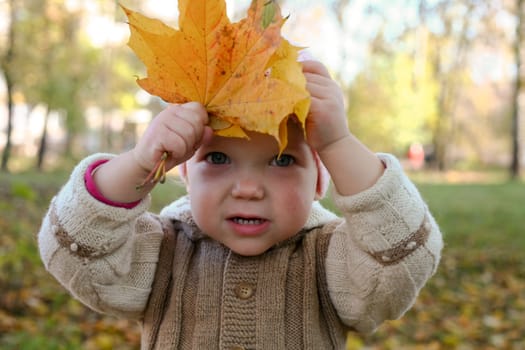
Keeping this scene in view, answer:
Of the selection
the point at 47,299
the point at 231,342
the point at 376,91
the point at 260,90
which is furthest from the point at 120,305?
the point at 376,91

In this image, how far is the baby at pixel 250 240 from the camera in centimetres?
138

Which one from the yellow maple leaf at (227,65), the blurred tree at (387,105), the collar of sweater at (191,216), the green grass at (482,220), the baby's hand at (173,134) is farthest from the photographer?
the blurred tree at (387,105)

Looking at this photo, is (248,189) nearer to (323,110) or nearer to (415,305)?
(323,110)

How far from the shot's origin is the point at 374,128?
97.9 ft

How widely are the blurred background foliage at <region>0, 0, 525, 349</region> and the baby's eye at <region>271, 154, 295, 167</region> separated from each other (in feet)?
1.09

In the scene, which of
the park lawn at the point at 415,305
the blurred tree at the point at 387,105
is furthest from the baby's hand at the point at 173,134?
the blurred tree at the point at 387,105

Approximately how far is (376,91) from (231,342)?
29.1m

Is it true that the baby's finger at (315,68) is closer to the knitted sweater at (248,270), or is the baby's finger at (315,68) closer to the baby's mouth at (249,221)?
the knitted sweater at (248,270)

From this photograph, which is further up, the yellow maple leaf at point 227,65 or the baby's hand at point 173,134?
the yellow maple leaf at point 227,65

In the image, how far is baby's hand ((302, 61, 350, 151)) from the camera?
4.42 ft

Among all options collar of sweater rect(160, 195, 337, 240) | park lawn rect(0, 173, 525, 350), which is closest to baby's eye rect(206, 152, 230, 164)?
collar of sweater rect(160, 195, 337, 240)

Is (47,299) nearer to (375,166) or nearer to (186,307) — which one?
(186,307)

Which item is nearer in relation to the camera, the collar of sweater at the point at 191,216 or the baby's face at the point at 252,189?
the baby's face at the point at 252,189

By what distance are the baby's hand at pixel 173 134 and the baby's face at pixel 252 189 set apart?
0.10 m
